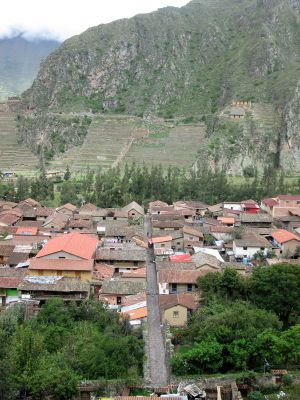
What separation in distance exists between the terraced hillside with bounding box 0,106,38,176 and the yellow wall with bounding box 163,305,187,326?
53.0 meters

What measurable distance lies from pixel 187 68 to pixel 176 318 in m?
88.9

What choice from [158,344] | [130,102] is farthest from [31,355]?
[130,102]

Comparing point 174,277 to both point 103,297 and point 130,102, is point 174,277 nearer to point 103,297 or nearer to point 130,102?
point 103,297

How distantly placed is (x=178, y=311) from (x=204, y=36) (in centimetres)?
9753

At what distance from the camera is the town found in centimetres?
2705

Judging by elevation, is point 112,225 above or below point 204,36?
below

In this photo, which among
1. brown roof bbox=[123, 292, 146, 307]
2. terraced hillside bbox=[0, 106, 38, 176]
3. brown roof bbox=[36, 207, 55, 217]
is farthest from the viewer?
terraced hillside bbox=[0, 106, 38, 176]

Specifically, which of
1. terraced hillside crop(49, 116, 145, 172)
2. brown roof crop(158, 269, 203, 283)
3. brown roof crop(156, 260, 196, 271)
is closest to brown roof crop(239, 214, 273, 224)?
brown roof crop(156, 260, 196, 271)

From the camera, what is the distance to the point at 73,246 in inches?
1287

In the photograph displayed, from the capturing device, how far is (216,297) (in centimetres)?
2681

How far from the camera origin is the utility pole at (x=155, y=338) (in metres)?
21.5

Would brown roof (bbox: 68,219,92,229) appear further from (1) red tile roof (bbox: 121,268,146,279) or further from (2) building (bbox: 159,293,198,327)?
(2) building (bbox: 159,293,198,327)

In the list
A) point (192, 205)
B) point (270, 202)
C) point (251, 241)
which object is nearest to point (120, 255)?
point (251, 241)

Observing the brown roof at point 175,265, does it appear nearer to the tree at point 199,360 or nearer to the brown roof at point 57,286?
the brown roof at point 57,286
